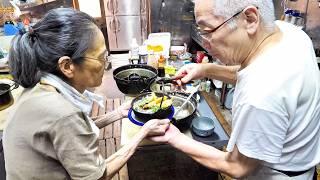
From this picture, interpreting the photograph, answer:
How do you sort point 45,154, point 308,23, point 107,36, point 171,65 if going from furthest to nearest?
point 107,36, point 171,65, point 308,23, point 45,154

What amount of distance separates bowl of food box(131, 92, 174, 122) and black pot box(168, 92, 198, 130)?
73 mm

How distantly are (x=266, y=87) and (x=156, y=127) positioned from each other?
66 cm

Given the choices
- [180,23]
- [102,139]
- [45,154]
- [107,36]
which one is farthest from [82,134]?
[107,36]

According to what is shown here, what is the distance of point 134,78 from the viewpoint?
1.95 metres

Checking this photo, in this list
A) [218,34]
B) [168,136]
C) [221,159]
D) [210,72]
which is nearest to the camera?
[218,34]

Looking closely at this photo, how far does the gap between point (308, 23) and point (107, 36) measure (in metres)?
3.84

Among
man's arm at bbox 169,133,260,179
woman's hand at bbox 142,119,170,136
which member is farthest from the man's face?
woman's hand at bbox 142,119,170,136

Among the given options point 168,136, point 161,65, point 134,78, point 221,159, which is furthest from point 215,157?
point 161,65

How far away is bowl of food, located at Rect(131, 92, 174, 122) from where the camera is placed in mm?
1458

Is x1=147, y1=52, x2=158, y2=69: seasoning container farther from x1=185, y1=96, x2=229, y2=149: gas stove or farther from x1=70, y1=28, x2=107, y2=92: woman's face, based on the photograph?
x1=70, y1=28, x2=107, y2=92: woman's face

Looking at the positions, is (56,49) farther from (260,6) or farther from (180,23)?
(180,23)

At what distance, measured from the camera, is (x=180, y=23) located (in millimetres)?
4039

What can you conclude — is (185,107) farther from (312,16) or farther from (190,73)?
(312,16)

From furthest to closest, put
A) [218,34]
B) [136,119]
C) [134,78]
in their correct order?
[134,78]
[136,119]
[218,34]
